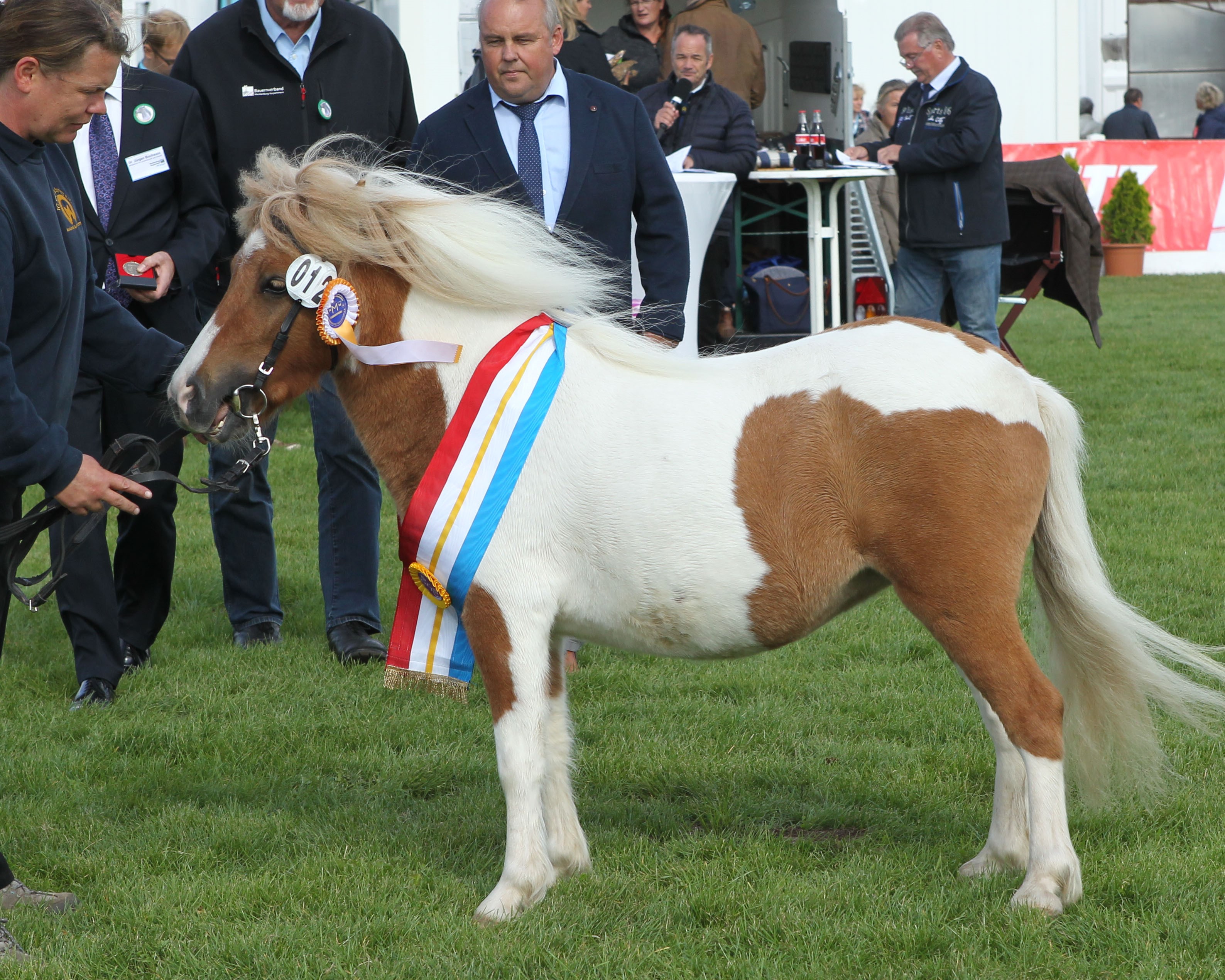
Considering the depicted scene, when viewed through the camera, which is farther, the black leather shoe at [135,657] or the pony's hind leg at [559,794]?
the black leather shoe at [135,657]

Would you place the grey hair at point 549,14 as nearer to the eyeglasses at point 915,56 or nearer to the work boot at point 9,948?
the work boot at point 9,948

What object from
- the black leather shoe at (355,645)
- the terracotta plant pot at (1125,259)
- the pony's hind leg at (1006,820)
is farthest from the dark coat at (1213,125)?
the pony's hind leg at (1006,820)

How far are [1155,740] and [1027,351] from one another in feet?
30.9

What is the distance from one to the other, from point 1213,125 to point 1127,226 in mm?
3765

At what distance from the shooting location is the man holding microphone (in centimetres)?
289

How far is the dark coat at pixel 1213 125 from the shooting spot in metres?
20.4

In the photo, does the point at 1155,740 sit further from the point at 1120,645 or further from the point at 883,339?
the point at 883,339

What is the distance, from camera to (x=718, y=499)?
3033 mm

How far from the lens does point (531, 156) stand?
4449mm

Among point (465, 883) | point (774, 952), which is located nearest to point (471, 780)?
point (465, 883)

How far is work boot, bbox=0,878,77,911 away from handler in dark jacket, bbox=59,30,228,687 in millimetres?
1607

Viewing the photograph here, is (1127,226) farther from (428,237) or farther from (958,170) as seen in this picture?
(428,237)

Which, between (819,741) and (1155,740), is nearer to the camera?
(1155,740)

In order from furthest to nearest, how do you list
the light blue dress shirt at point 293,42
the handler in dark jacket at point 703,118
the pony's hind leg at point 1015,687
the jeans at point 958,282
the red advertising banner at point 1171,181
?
the red advertising banner at point 1171,181 → the handler in dark jacket at point 703,118 → the jeans at point 958,282 → the light blue dress shirt at point 293,42 → the pony's hind leg at point 1015,687
